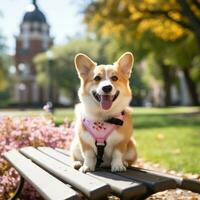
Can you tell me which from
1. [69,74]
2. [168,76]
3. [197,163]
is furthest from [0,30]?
[197,163]

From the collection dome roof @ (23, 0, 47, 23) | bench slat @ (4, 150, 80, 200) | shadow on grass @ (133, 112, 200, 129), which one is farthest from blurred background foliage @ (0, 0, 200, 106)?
bench slat @ (4, 150, 80, 200)

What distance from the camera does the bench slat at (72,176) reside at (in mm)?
4133

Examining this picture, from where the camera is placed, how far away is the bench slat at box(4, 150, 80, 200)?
430 centimetres

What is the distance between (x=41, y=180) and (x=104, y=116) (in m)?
0.86

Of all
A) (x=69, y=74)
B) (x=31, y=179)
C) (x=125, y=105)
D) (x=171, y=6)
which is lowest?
(x=69, y=74)

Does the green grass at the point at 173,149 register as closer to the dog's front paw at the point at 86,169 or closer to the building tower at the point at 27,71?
the dog's front paw at the point at 86,169

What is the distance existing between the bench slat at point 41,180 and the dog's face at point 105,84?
81 centimetres

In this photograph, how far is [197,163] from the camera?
9820 mm

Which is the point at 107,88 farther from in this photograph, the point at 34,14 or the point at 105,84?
the point at 34,14

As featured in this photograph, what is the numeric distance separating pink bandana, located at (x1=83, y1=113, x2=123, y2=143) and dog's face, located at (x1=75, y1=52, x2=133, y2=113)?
131 mm

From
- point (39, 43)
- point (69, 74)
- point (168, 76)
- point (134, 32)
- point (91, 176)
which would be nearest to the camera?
point (91, 176)

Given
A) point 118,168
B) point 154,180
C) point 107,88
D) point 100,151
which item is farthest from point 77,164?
point 154,180

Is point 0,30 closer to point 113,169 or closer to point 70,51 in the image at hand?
point 70,51

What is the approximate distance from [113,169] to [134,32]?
78.6ft
